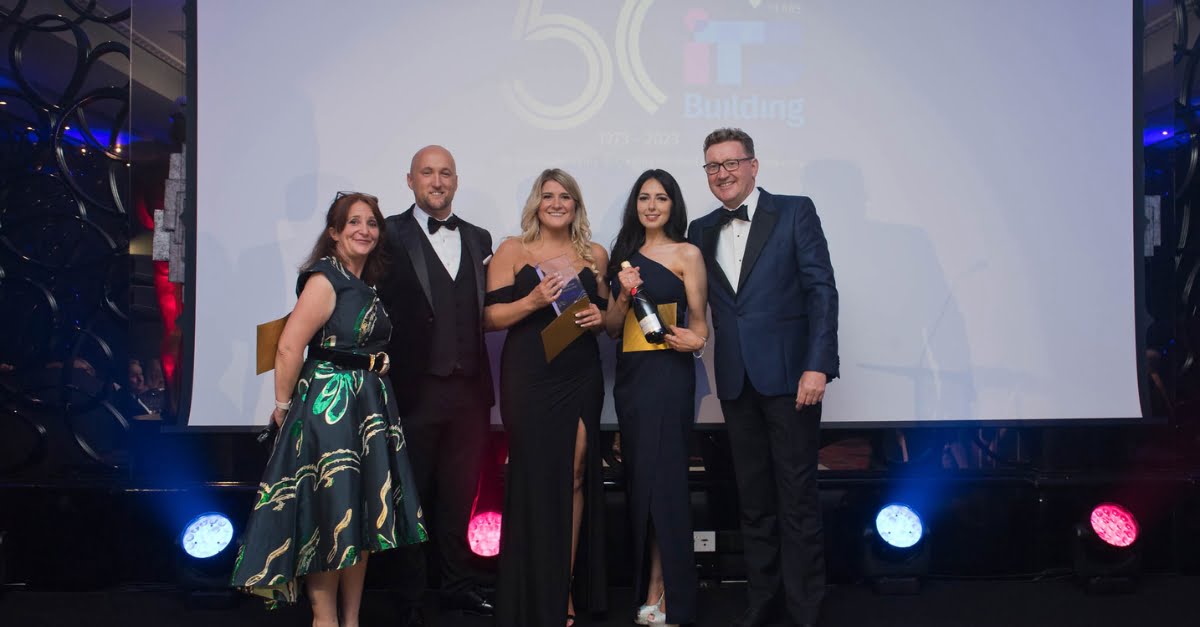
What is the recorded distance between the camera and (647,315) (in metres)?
2.83

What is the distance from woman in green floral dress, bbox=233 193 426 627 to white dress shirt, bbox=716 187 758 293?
1.27m

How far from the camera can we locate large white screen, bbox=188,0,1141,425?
11.5 ft

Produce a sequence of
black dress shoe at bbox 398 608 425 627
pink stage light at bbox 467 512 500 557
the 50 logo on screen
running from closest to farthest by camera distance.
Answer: black dress shoe at bbox 398 608 425 627 < pink stage light at bbox 467 512 500 557 < the 50 logo on screen

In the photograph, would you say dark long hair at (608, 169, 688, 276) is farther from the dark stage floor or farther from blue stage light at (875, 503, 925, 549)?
blue stage light at (875, 503, 925, 549)

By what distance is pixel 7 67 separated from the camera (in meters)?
3.82

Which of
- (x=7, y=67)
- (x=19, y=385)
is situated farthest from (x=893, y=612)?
(x=7, y=67)

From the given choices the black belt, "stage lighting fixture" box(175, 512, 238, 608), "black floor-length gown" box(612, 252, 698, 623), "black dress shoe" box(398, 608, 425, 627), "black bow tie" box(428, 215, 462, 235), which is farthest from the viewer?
"stage lighting fixture" box(175, 512, 238, 608)

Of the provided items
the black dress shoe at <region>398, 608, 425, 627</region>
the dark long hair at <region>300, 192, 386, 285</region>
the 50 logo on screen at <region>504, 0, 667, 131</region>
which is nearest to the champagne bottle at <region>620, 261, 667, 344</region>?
the dark long hair at <region>300, 192, 386, 285</region>

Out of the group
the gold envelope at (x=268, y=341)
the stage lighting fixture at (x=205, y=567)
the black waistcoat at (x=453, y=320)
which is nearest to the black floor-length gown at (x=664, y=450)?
the black waistcoat at (x=453, y=320)

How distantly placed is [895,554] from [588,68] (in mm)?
2485

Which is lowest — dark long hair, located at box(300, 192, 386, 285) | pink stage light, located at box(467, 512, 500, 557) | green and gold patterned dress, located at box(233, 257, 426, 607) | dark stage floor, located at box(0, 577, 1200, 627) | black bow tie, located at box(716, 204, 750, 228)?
dark stage floor, located at box(0, 577, 1200, 627)

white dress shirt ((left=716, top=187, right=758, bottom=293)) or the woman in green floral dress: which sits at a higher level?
white dress shirt ((left=716, top=187, right=758, bottom=293))

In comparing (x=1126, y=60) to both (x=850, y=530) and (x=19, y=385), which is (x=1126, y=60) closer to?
(x=850, y=530)

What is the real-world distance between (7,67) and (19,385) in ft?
4.92
